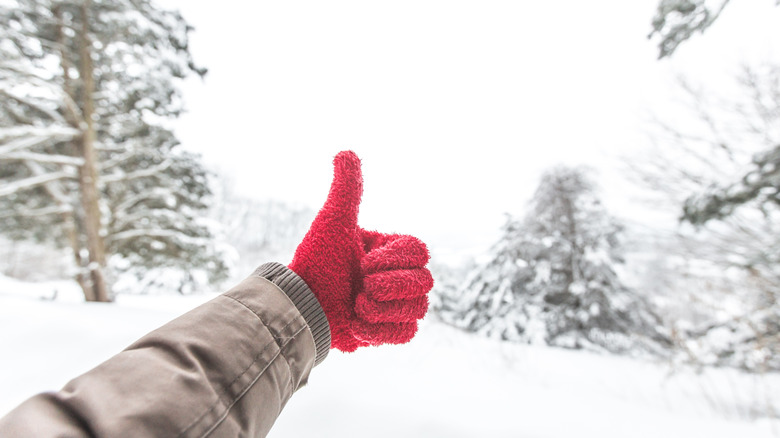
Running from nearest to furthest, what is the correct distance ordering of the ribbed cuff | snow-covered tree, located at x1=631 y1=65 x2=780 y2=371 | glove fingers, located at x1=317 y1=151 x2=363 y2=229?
the ribbed cuff < glove fingers, located at x1=317 y1=151 x2=363 y2=229 < snow-covered tree, located at x1=631 y1=65 x2=780 y2=371

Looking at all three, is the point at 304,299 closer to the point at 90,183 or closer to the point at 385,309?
the point at 385,309

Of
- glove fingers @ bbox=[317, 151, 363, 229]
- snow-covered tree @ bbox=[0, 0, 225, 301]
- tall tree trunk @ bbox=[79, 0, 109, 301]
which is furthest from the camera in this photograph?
tall tree trunk @ bbox=[79, 0, 109, 301]

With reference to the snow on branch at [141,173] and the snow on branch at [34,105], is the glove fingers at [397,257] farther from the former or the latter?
the snow on branch at [34,105]

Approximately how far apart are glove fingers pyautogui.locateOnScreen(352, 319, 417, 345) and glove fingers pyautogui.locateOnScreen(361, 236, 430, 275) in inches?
5.1

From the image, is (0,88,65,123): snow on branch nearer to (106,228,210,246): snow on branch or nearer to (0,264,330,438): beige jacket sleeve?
(106,228,210,246): snow on branch

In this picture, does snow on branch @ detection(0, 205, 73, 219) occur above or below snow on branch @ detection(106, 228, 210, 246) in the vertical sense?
above

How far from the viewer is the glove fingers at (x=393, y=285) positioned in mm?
715

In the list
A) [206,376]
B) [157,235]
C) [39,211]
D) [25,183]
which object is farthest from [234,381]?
[39,211]

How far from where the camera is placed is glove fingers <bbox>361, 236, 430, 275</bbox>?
766 millimetres

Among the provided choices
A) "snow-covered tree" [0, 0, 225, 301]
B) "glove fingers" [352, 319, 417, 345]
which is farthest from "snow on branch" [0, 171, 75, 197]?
"glove fingers" [352, 319, 417, 345]

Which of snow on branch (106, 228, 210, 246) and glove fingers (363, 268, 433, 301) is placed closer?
glove fingers (363, 268, 433, 301)

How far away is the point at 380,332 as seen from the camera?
2.54 ft

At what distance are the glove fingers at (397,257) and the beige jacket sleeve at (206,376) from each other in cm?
16

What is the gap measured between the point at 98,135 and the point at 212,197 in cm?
169
